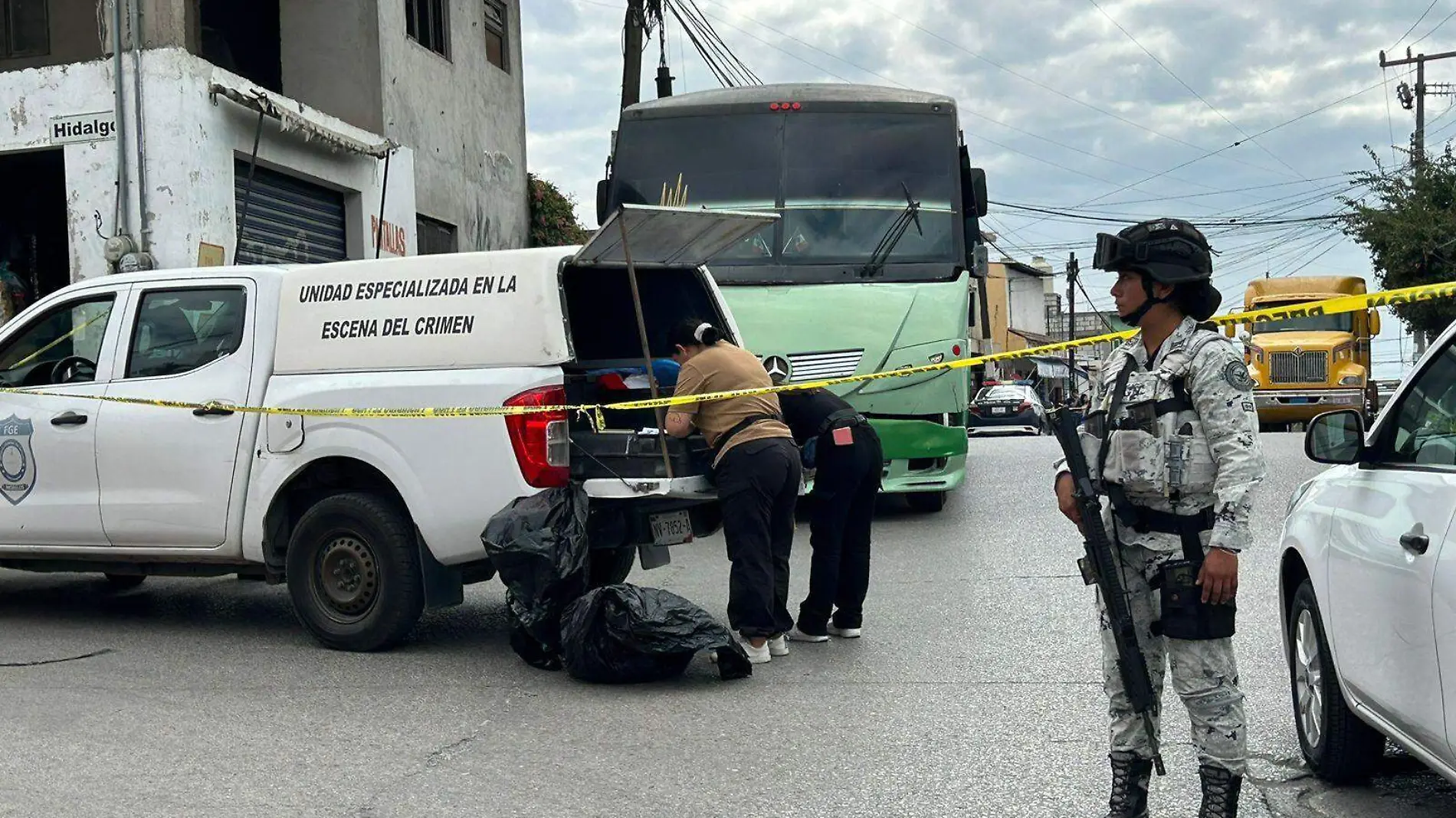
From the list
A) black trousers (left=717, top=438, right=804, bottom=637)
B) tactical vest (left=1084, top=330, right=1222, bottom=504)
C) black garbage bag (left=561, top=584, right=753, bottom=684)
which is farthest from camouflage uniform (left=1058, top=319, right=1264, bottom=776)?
black trousers (left=717, top=438, right=804, bottom=637)

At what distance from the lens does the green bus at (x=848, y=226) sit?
1098 cm

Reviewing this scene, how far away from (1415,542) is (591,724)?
3.18m

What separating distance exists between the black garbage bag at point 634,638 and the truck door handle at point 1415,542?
3.22 metres

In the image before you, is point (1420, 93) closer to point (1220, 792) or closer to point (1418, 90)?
point (1418, 90)

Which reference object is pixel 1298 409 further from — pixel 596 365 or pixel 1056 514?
pixel 596 365

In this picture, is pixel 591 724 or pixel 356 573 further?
pixel 356 573

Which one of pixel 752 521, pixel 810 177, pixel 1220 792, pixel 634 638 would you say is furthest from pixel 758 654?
pixel 810 177

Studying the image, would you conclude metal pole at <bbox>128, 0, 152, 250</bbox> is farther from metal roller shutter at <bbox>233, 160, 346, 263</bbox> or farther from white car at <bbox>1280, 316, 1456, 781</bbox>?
white car at <bbox>1280, 316, 1456, 781</bbox>

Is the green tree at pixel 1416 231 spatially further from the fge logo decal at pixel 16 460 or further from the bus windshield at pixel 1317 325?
the fge logo decal at pixel 16 460

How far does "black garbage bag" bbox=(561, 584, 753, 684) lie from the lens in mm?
6301

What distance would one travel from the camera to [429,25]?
1906 cm

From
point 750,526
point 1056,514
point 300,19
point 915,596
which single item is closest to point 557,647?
point 750,526

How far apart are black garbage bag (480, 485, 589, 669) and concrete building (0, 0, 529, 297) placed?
5557 millimetres

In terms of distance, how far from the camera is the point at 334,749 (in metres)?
5.32
